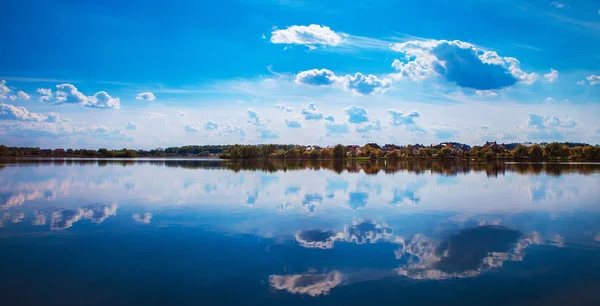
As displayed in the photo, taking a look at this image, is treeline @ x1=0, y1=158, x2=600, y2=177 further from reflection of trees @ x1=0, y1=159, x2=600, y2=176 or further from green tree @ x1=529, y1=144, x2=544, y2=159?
green tree @ x1=529, y1=144, x2=544, y2=159

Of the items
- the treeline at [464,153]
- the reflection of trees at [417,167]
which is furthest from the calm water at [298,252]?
the treeline at [464,153]

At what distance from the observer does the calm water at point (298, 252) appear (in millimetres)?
9141

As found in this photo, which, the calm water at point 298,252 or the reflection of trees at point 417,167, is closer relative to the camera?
the calm water at point 298,252

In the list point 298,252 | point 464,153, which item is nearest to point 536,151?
point 464,153

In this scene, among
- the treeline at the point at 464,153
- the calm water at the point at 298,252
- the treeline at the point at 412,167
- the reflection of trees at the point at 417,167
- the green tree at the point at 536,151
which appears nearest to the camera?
the calm water at the point at 298,252

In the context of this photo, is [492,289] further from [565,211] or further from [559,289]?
[565,211]

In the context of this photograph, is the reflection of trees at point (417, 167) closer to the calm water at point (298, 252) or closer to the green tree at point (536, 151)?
the calm water at point (298, 252)

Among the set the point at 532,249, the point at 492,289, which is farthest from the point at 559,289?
the point at 532,249

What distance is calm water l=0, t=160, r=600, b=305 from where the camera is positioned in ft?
30.0

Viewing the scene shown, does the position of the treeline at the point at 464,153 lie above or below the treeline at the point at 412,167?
above

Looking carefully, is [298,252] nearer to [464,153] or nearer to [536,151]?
[536,151]

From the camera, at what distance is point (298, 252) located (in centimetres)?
1253

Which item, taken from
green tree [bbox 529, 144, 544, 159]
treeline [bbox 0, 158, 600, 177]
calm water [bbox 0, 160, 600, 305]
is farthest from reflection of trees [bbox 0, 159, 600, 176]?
green tree [bbox 529, 144, 544, 159]

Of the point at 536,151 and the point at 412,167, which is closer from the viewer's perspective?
the point at 412,167
